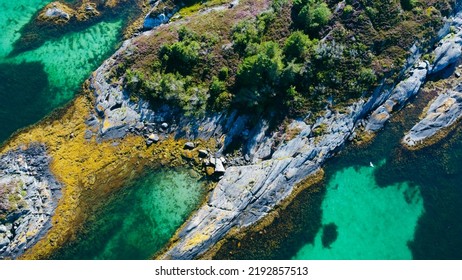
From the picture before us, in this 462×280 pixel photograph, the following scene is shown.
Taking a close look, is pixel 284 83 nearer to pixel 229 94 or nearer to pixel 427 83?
pixel 229 94

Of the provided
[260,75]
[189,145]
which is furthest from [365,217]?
[189,145]

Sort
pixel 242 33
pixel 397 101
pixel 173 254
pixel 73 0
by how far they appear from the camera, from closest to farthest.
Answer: pixel 173 254 < pixel 242 33 < pixel 397 101 < pixel 73 0

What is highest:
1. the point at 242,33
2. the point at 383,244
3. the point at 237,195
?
the point at 242,33

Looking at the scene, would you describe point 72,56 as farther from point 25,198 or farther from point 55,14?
point 25,198

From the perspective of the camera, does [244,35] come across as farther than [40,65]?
No

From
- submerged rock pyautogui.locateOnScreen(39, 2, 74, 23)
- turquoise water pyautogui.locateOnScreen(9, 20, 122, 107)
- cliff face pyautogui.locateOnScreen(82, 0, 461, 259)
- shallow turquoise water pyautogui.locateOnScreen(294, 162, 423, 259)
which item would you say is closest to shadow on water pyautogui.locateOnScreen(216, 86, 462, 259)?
shallow turquoise water pyautogui.locateOnScreen(294, 162, 423, 259)

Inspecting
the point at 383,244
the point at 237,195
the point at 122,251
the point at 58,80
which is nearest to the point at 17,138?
the point at 58,80
